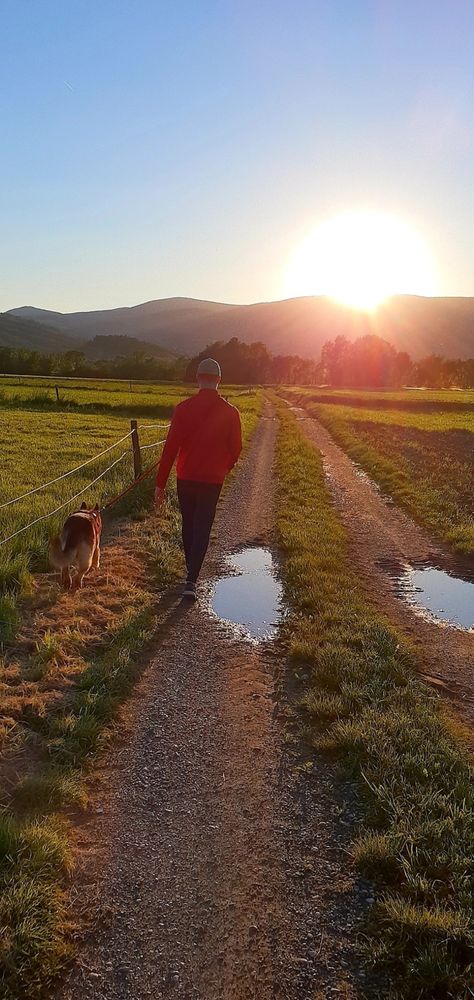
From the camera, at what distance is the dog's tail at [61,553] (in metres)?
6.39

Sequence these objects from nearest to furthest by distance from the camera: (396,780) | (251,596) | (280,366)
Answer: (396,780), (251,596), (280,366)

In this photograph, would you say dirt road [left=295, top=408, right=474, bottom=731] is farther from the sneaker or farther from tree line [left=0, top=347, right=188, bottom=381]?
tree line [left=0, top=347, right=188, bottom=381]

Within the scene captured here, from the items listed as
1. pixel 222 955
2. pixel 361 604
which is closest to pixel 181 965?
pixel 222 955

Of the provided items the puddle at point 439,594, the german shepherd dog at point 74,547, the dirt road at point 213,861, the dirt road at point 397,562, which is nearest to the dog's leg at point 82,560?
the german shepherd dog at point 74,547

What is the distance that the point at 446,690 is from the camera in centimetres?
493

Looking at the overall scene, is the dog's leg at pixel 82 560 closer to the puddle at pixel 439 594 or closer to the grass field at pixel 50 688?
the grass field at pixel 50 688

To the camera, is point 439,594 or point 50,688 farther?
point 439,594

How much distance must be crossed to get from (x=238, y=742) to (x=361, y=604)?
3.04 m

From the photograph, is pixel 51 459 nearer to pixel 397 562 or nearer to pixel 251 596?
pixel 251 596

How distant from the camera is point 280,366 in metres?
106

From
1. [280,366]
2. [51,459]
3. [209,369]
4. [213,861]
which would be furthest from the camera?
[280,366]

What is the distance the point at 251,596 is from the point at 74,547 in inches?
89.4

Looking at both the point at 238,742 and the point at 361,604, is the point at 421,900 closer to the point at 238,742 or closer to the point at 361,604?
the point at 238,742

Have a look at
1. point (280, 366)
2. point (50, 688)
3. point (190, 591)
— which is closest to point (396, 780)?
point (50, 688)
